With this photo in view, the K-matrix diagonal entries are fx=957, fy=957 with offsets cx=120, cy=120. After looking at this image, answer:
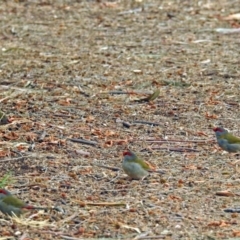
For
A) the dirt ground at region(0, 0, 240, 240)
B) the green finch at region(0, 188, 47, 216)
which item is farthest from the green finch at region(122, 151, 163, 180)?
the green finch at region(0, 188, 47, 216)

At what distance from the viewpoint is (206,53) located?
10.7 meters

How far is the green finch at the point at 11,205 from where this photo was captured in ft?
18.0

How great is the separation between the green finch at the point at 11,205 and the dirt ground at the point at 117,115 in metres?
0.05

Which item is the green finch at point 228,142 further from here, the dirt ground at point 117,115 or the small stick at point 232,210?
the small stick at point 232,210

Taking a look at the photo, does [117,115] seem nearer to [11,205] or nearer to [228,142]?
[228,142]

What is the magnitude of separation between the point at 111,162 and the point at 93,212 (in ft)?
3.75

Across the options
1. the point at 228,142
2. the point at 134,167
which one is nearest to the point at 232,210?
the point at 134,167

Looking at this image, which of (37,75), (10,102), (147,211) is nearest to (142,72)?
(37,75)

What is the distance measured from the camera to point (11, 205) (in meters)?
5.47

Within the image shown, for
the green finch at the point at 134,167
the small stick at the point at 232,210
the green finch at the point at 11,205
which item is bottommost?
the small stick at the point at 232,210

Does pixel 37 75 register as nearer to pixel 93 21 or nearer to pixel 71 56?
pixel 71 56

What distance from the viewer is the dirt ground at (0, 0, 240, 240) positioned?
5.58 meters

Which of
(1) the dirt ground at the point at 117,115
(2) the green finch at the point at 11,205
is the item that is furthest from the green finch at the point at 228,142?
(2) the green finch at the point at 11,205

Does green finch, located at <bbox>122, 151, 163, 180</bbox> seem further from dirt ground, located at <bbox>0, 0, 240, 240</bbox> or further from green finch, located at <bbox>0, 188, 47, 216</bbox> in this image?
green finch, located at <bbox>0, 188, 47, 216</bbox>
